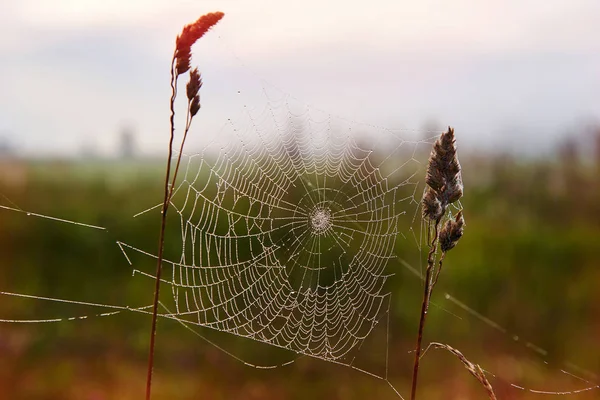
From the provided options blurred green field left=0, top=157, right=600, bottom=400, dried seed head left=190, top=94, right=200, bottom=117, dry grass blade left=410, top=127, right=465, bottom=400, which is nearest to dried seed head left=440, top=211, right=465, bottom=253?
dry grass blade left=410, top=127, right=465, bottom=400

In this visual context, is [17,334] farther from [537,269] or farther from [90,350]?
[537,269]

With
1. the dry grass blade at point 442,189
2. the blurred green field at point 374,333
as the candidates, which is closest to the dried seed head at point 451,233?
the dry grass blade at point 442,189

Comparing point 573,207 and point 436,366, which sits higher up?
point 573,207

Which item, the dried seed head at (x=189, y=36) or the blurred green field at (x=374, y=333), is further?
the blurred green field at (x=374, y=333)

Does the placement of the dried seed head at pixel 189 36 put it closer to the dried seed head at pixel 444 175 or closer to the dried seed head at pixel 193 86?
the dried seed head at pixel 193 86

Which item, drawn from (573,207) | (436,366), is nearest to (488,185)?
(573,207)

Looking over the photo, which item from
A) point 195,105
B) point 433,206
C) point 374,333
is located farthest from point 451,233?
point 374,333
